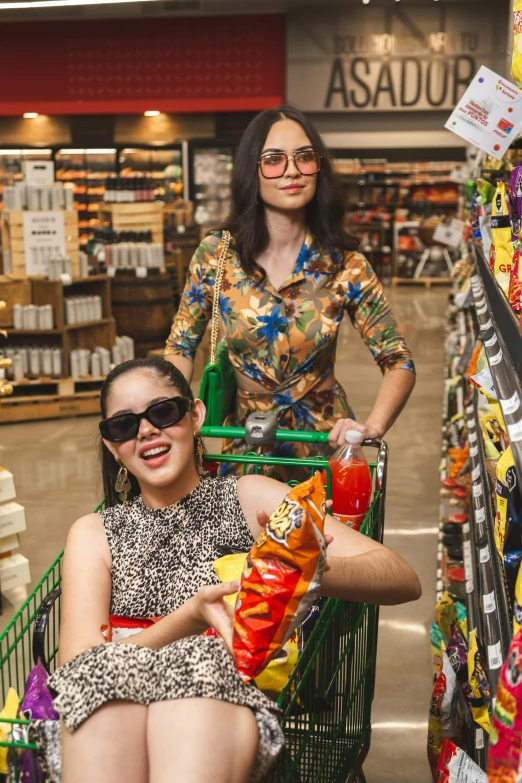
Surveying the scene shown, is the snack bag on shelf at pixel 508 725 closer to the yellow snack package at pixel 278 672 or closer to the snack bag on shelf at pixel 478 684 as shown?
the yellow snack package at pixel 278 672

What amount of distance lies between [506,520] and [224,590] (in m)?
0.49

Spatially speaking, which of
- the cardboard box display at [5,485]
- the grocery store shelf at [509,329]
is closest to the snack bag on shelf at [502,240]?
the grocery store shelf at [509,329]

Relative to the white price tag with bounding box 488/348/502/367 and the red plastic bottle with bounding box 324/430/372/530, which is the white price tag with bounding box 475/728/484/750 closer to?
the red plastic bottle with bounding box 324/430/372/530

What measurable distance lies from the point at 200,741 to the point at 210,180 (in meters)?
13.4

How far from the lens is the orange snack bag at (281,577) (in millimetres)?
1486

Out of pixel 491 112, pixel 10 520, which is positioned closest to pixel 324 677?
pixel 491 112

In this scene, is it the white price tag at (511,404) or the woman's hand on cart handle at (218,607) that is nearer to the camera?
the white price tag at (511,404)

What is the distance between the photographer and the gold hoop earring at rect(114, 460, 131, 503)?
220cm

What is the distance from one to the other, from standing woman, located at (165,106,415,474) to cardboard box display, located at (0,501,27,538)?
165 cm

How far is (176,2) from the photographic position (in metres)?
12.4

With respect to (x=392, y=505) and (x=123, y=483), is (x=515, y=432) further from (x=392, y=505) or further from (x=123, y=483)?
(x=392, y=505)

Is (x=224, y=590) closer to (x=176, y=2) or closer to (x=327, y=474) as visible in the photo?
(x=327, y=474)

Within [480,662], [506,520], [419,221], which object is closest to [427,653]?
[480,662]

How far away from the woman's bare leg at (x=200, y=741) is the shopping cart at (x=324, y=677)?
0.46ft
